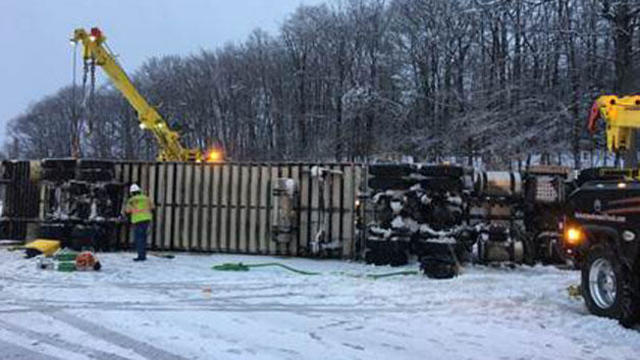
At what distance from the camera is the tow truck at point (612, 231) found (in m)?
7.64

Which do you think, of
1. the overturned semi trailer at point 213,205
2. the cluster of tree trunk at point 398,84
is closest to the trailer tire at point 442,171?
the overturned semi trailer at point 213,205

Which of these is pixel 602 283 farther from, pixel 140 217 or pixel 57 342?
pixel 140 217

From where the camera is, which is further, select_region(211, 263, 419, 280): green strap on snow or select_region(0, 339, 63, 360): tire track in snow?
select_region(211, 263, 419, 280): green strap on snow

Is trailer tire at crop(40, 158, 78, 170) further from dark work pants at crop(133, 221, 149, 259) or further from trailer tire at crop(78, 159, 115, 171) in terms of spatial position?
dark work pants at crop(133, 221, 149, 259)

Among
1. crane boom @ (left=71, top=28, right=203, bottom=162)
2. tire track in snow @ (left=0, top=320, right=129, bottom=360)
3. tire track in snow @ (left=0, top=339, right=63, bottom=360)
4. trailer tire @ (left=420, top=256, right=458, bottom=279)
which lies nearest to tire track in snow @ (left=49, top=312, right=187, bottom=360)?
tire track in snow @ (left=0, top=320, right=129, bottom=360)

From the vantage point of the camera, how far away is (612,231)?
8016mm

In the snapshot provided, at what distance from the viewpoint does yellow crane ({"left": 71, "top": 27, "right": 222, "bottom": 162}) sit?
20.5m

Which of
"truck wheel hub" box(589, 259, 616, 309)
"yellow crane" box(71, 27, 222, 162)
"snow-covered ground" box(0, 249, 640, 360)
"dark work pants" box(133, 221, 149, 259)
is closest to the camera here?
"snow-covered ground" box(0, 249, 640, 360)

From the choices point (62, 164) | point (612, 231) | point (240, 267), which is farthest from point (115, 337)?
point (62, 164)

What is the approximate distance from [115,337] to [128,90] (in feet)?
55.2

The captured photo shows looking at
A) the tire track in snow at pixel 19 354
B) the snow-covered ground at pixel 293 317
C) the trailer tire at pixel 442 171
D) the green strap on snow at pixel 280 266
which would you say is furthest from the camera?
the trailer tire at pixel 442 171

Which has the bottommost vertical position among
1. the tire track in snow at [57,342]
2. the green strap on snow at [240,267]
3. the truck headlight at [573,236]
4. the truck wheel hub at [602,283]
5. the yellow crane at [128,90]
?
the tire track in snow at [57,342]

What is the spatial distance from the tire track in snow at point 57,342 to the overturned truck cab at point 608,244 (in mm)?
5623

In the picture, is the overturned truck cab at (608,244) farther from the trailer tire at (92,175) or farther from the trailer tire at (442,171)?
the trailer tire at (92,175)
